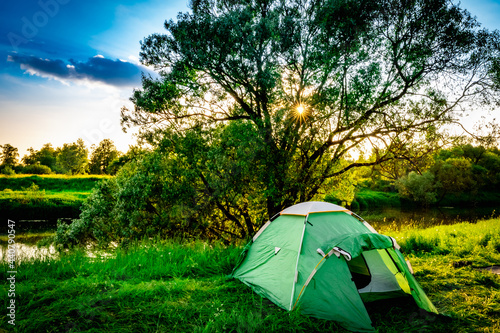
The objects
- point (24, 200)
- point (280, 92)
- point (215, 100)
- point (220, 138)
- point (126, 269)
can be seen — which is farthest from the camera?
point (24, 200)

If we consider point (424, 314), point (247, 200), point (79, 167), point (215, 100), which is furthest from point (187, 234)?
point (79, 167)

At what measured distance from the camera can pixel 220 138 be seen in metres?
9.91

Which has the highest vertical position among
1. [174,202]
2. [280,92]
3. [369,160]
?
[280,92]

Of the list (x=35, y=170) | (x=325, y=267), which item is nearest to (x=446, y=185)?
(x=325, y=267)

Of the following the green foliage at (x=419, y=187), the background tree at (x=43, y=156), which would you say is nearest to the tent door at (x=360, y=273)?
the green foliage at (x=419, y=187)

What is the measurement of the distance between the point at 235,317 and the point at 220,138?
6.76 m

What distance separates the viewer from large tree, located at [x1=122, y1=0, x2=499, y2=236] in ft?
28.7

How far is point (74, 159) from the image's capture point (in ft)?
170

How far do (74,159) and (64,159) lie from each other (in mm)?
3465

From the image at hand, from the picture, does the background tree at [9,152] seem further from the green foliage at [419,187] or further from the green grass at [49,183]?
the green foliage at [419,187]

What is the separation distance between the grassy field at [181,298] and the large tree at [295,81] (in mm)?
3537

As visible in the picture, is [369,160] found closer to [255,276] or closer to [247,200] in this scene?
[247,200]

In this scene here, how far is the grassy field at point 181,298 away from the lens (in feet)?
13.0

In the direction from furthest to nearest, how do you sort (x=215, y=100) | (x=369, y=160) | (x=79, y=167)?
(x=79, y=167)
(x=369, y=160)
(x=215, y=100)
